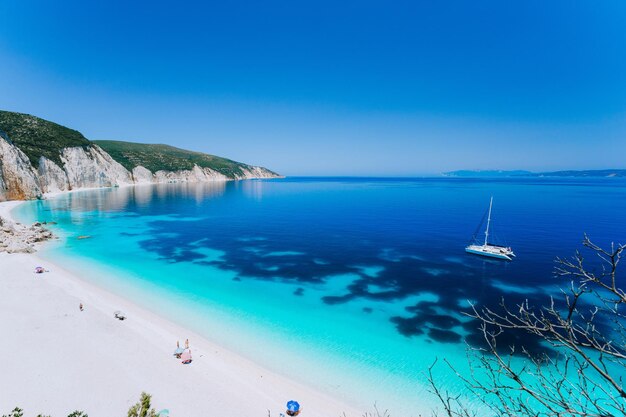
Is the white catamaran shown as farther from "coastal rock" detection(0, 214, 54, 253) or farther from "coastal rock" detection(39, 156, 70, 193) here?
"coastal rock" detection(39, 156, 70, 193)

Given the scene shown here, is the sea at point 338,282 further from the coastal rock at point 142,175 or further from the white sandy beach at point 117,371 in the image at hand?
the coastal rock at point 142,175

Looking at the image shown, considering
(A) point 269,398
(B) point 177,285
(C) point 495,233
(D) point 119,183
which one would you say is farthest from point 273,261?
(D) point 119,183

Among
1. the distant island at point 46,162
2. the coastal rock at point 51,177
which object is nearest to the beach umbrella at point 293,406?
the distant island at point 46,162

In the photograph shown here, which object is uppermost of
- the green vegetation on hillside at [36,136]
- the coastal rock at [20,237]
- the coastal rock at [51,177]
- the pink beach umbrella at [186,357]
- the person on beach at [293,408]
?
the green vegetation on hillside at [36,136]

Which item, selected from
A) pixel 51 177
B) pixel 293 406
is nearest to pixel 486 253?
pixel 293 406

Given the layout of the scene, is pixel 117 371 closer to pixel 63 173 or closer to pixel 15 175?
pixel 15 175

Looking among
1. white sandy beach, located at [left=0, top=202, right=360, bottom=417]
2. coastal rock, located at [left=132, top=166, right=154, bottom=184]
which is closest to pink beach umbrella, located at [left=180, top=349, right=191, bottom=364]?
white sandy beach, located at [left=0, top=202, right=360, bottom=417]

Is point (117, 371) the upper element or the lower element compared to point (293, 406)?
upper
